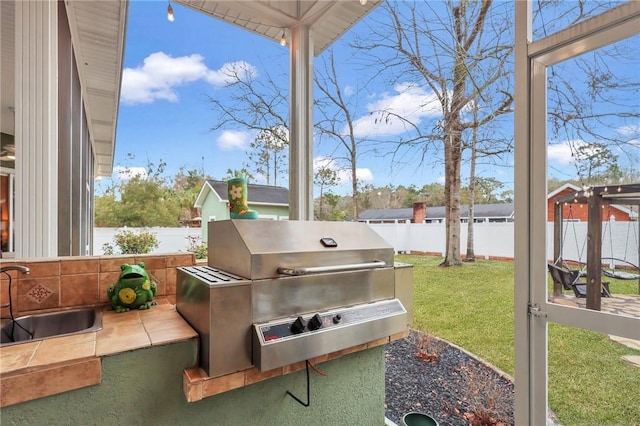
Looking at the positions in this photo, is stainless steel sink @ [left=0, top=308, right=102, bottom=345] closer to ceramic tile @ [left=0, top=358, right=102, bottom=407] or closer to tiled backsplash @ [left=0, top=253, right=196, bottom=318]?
tiled backsplash @ [left=0, top=253, right=196, bottom=318]

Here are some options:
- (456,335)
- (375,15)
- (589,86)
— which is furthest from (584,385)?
(375,15)

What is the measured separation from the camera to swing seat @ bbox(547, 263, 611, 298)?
1267 mm

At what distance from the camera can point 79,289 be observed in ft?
4.69

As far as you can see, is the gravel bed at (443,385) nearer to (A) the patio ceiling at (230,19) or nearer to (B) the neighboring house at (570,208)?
(B) the neighboring house at (570,208)

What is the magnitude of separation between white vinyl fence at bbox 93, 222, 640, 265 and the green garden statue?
58 cm

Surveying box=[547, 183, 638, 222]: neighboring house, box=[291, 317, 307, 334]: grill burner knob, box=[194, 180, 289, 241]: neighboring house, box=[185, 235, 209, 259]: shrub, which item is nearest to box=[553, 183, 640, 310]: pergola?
box=[547, 183, 638, 222]: neighboring house

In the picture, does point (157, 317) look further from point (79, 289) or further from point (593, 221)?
point (593, 221)

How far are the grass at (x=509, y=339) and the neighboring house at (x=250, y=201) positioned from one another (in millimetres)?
1047

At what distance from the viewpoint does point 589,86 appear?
128 centimetres

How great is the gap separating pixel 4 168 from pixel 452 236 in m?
3.21

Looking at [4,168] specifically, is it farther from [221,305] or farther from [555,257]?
[555,257]

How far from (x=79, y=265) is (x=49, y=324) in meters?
0.27

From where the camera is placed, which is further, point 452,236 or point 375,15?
point 375,15

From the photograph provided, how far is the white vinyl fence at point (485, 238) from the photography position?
119cm
